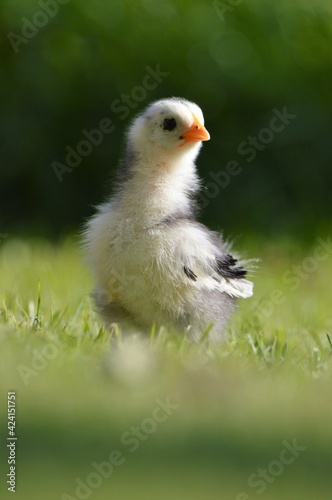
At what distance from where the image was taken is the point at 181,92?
7.54 metres

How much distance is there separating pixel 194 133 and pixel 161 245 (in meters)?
0.49

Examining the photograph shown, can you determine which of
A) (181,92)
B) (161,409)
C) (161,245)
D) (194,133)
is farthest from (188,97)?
(161,409)

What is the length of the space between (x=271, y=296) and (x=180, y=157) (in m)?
1.62

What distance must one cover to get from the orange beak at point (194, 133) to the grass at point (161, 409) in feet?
2.50

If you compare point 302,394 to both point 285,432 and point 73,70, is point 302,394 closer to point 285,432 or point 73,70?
point 285,432

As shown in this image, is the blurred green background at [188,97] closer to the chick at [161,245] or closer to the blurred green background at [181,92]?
the blurred green background at [181,92]

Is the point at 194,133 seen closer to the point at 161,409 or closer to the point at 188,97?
the point at 161,409

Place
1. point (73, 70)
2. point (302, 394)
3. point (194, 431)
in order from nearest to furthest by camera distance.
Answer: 1. point (194, 431)
2. point (302, 394)
3. point (73, 70)

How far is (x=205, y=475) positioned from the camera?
8.50 feet

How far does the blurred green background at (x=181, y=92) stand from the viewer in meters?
7.54

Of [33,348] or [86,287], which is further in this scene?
[86,287]

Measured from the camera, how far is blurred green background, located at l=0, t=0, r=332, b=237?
754 cm

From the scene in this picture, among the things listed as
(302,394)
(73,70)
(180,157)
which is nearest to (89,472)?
(302,394)

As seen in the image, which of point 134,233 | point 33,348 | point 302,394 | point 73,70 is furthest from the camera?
point 73,70
